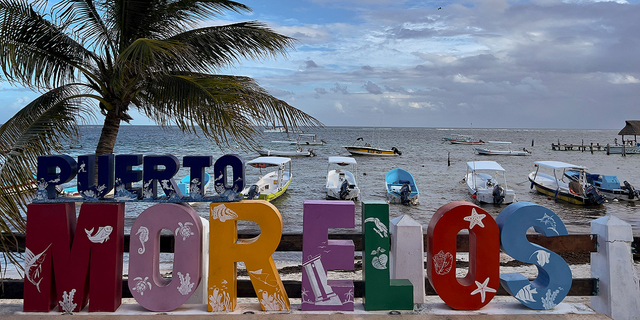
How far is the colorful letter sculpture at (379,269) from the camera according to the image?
164 inches

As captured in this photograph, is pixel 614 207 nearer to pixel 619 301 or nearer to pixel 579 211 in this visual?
pixel 579 211

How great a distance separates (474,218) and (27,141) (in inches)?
223

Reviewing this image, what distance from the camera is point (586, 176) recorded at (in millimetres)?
27547

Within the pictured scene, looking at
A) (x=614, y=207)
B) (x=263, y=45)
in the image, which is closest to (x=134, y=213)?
(x=263, y=45)

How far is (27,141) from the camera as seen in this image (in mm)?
5492

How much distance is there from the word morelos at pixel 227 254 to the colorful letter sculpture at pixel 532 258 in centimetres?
1

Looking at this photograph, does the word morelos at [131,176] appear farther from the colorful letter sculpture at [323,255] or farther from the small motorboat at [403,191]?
the small motorboat at [403,191]

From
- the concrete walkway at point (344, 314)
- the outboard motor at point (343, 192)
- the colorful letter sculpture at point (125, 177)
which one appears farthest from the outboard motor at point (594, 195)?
the colorful letter sculpture at point (125, 177)

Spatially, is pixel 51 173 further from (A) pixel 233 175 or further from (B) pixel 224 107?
(B) pixel 224 107

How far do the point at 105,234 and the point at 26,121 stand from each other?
3.34m

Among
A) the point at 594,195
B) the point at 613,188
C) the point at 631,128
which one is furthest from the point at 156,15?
the point at 631,128

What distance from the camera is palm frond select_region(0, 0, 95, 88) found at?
6.00m

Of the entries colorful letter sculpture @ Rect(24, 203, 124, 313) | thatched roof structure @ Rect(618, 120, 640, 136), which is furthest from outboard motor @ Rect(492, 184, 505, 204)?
thatched roof structure @ Rect(618, 120, 640, 136)

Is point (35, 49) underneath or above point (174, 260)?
above
